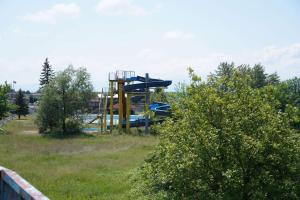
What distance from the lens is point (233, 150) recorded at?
838 centimetres

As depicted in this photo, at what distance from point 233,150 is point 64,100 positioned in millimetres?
33488

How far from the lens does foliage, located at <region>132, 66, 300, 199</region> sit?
8289mm

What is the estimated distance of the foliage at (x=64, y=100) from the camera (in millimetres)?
39656

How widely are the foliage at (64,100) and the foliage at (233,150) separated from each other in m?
32.1

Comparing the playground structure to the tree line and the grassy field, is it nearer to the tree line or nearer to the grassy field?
the tree line

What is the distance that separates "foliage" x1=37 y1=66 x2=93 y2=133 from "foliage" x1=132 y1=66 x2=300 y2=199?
32.1 metres

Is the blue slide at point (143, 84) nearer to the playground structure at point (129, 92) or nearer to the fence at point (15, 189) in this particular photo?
the playground structure at point (129, 92)

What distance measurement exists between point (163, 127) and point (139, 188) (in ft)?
9.45

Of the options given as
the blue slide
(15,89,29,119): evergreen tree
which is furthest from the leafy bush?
(15,89,29,119): evergreen tree

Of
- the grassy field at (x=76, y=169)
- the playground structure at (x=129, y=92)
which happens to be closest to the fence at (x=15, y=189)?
the grassy field at (x=76, y=169)

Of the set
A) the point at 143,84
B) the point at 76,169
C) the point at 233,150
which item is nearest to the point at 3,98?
the point at 143,84

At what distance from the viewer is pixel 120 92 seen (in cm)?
4078

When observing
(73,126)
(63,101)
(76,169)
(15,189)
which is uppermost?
(63,101)

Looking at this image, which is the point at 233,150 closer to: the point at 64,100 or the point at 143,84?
the point at 143,84
